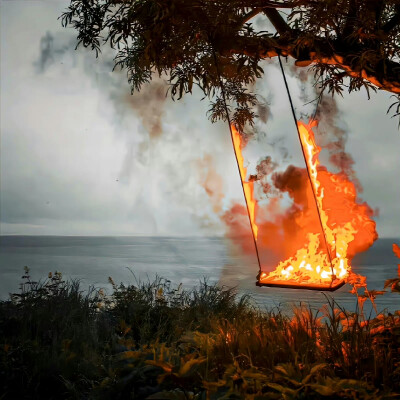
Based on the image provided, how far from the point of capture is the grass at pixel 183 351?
223 centimetres

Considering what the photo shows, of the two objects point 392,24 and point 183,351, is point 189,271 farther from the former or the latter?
point 392,24

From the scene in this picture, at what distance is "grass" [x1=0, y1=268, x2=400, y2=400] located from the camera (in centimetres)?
223

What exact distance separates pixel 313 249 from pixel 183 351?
148cm

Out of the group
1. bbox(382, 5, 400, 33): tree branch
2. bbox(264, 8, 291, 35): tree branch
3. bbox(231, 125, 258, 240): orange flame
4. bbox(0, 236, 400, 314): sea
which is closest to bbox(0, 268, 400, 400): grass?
bbox(0, 236, 400, 314): sea

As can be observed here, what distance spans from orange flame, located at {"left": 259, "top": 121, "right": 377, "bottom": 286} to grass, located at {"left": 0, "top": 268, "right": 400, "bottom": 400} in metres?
0.36

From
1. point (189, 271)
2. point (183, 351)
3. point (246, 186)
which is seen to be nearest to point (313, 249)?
point (246, 186)

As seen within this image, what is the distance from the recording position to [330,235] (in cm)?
377

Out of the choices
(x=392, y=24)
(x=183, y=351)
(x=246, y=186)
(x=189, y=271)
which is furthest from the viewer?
(x=189, y=271)

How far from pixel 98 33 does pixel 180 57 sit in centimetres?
79

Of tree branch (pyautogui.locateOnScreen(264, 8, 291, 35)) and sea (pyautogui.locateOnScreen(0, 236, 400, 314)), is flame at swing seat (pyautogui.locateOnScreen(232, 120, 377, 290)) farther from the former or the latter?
tree branch (pyautogui.locateOnScreen(264, 8, 291, 35))

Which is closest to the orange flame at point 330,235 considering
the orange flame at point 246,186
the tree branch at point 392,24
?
the orange flame at point 246,186

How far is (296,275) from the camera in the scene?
3.76m

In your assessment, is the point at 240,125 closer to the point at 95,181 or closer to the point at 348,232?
the point at 348,232

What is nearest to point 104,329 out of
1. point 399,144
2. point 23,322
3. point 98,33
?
point 23,322
